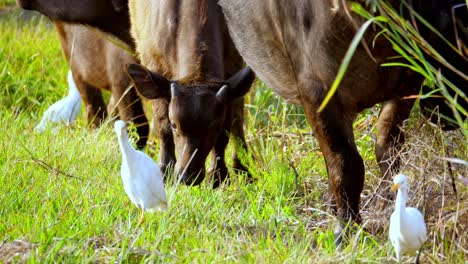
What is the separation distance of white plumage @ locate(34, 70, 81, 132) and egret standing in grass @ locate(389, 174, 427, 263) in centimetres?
389

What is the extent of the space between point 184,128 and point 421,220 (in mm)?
2319

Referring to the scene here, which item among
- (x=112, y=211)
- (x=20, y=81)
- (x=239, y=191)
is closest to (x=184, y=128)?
(x=239, y=191)

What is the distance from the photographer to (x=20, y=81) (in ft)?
34.3

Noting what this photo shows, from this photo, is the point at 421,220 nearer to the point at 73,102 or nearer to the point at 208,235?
the point at 208,235

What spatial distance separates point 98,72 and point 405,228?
4.77 m

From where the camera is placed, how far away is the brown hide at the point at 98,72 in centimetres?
911

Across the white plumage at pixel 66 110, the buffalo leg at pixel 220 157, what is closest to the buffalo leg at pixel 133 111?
→ the white plumage at pixel 66 110

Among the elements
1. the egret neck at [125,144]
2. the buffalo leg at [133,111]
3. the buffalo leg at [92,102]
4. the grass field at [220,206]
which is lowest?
the buffalo leg at [92,102]

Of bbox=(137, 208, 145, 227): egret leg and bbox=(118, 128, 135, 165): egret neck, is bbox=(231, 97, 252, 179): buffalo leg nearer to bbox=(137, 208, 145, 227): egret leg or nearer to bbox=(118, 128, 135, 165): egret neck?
bbox=(118, 128, 135, 165): egret neck

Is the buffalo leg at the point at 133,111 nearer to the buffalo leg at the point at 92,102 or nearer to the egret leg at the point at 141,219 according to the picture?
the buffalo leg at the point at 92,102

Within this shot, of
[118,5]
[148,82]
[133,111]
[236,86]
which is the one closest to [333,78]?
[236,86]

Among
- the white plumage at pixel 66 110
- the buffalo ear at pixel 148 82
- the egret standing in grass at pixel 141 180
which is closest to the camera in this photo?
the egret standing in grass at pixel 141 180

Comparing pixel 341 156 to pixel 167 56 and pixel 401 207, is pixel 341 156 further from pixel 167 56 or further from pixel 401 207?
pixel 167 56

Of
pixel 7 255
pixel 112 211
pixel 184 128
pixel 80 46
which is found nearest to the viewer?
pixel 7 255
